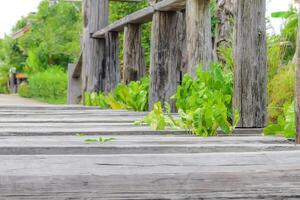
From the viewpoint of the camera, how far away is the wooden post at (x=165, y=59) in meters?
3.80

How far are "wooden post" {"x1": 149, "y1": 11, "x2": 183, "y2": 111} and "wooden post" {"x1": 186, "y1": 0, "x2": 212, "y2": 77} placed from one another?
2.32ft

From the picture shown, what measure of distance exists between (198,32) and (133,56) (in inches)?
79.2

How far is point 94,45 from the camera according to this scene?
6160 mm

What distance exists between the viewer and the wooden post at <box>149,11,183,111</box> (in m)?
3.80

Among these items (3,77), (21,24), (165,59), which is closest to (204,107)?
(165,59)

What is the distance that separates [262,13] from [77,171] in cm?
Answer: 127

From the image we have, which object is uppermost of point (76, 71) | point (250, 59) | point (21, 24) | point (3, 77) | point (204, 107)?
point (21, 24)

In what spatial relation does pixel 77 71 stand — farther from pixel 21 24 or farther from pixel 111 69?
pixel 21 24

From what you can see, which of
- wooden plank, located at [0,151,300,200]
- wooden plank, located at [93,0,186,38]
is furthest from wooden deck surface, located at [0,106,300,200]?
wooden plank, located at [93,0,186,38]

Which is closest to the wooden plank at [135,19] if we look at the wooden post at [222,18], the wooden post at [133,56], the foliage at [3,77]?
the wooden post at [133,56]

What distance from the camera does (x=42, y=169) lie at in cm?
127

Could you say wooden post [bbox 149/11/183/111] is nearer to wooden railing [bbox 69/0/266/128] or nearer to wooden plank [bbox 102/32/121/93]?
wooden railing [bbox 69/0/266/128]

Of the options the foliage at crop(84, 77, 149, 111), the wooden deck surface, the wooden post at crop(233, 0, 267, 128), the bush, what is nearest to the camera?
the wooden deck surface

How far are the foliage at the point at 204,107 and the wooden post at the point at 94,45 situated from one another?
3.44m
